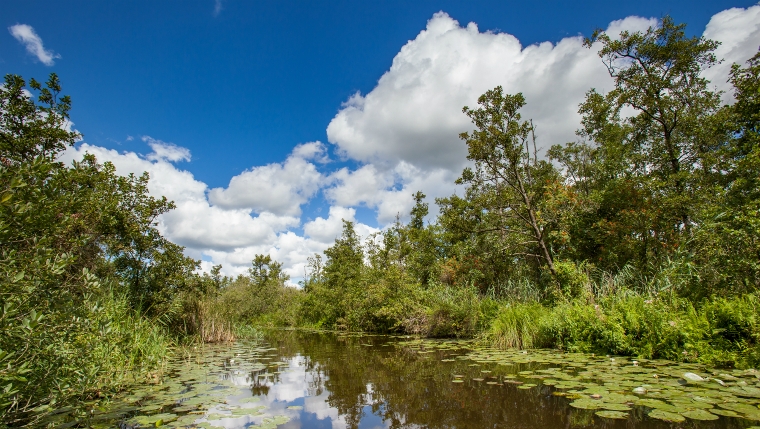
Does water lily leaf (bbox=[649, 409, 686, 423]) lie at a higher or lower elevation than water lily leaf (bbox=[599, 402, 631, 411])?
higher

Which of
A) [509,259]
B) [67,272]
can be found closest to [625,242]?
[509,259]

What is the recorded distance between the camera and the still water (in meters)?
3.67

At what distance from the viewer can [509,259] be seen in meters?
14.5

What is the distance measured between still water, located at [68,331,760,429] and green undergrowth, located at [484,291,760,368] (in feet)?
1.72

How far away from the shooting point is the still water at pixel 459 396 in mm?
3674

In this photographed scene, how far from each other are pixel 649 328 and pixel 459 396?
4387mm

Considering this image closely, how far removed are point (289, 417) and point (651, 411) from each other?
4.11 meters

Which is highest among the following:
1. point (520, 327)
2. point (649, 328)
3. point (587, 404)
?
point (649, 328)

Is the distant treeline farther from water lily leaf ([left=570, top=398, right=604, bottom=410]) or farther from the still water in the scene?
water lily leaf ([left=570, top=398, right=604, bottom=410])

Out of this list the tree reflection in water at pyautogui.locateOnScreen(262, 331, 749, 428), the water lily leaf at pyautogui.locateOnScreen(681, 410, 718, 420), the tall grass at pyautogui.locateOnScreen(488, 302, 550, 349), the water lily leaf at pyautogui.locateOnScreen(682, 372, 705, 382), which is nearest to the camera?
the water lily leaf at pyautogui.locateOnScreen(681, 410, 718, 420)

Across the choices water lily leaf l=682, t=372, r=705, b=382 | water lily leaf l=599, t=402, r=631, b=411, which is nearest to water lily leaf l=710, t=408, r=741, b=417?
water lily leaf l=599, t=402, r=631, b=411

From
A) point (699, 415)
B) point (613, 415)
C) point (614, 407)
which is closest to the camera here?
point (699, 415)

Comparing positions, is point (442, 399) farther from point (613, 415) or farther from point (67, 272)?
point (67, 272)

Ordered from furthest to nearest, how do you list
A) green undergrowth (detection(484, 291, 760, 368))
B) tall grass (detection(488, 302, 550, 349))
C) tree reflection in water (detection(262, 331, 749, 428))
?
tall grass (detection(488, 302, 550, 349)), green undergrowth (detection(484, 291, 760, 368)), tree reflection in water (detection(262, 331, 749, 428))
